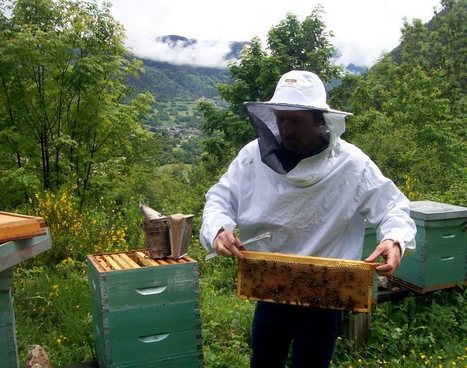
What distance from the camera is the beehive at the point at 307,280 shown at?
1.69 metres

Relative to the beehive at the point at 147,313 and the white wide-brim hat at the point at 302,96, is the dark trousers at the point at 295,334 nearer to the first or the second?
the beehive at the point at 147,313

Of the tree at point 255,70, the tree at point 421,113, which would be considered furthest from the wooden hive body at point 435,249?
the tree at point 255,70

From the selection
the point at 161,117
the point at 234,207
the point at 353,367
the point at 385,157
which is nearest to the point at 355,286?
the point at 234,207

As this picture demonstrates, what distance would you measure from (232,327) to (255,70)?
11.9 meters

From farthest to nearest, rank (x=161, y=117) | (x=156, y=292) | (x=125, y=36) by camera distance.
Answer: (x=161, y=117) < (x=125, y=36) < (x=156, y=292)

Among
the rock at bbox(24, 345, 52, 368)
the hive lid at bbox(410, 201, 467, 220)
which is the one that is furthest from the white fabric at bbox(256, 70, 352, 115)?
the hive lid at bbox(410, 201, 467, 220)

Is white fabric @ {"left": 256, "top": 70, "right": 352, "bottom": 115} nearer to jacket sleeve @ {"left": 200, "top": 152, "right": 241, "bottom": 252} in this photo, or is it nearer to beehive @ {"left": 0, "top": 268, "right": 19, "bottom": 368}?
jacket sleeve @ {"left": 200, "top": 152, "right": 241, "bottom": 252}

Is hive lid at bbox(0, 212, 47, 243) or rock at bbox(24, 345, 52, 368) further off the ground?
hive lid at bbox(0, 212, 47, 243)

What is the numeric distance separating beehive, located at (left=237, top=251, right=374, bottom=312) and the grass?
1.45 m

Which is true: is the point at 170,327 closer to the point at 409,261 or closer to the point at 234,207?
the point at 234,207

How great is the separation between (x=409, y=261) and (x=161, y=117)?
4163 cm

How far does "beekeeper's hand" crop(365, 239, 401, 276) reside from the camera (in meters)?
1.56

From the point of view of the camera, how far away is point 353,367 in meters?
3.17

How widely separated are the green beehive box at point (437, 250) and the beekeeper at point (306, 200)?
1962mm
